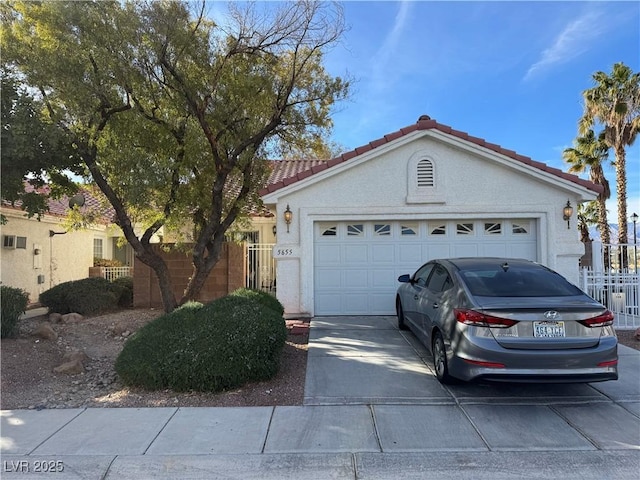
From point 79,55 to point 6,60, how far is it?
1412 millimetres

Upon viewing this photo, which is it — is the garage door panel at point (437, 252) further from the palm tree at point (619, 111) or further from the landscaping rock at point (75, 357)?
the palm tree at point (619, 111)

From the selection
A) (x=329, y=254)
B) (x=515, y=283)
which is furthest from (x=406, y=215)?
(x=515, y=283)

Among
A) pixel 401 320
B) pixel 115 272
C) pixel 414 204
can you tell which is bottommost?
pixel 401 320

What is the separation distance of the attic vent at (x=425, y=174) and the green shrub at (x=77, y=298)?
868 cm

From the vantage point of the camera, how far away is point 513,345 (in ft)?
15.6

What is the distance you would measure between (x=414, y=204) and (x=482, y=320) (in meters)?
5.44

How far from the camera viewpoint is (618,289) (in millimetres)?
9562

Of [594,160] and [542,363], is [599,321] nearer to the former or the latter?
[542,363]

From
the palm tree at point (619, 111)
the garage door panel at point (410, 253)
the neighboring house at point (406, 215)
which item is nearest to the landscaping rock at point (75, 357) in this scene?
the neighboring house at point (406, 215)

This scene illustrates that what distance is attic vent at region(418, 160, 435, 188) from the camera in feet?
32.9

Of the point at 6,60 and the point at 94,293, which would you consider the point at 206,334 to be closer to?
the point at 6,60

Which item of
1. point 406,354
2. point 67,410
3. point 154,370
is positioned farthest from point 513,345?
point 67,410

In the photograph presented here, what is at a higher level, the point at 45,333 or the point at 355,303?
the point at 355,303

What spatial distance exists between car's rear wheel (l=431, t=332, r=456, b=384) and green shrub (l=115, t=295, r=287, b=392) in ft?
6.94
